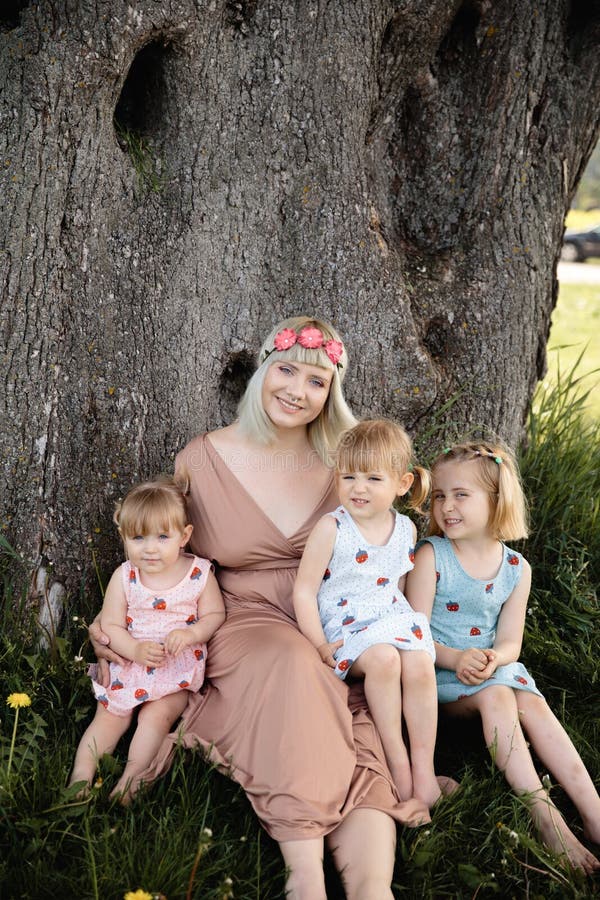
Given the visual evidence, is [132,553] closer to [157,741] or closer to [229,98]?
[157,741]

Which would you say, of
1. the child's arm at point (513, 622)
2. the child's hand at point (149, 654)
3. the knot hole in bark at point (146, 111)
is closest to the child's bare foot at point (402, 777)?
the child's arm at point (513, 622)

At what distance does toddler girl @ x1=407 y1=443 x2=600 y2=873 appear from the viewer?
2.94m

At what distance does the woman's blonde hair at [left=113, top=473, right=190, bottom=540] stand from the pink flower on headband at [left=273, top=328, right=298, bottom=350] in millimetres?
651

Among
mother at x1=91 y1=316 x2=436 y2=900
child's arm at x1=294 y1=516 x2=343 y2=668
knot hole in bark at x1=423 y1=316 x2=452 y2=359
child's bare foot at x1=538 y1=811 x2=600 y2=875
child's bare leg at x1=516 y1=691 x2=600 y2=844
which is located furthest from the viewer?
knot hole in bark at x1=423 y1=316 x2=452 y2=359

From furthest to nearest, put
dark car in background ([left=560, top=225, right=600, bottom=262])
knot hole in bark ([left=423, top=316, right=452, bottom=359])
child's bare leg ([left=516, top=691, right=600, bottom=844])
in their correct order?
dark car in background ([left=560, top=225, right=600, bottom=262]) → knot hole in bark ([left=423, top=316, right=452, bottom=359]) → child's bare leg ([left=516, top=691, right=600, bottom=844])

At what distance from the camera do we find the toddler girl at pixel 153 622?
2.87 meters

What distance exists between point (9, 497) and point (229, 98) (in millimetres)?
1725

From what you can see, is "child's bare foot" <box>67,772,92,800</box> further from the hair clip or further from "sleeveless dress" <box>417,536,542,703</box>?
the hair clip

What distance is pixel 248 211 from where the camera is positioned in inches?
135

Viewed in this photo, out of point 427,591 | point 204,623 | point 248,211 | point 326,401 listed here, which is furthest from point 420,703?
point 248,211

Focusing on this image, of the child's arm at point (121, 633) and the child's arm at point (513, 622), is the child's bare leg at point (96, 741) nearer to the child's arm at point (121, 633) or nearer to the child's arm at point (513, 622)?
the child's arm at point (121, 633)

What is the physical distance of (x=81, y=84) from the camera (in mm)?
2967

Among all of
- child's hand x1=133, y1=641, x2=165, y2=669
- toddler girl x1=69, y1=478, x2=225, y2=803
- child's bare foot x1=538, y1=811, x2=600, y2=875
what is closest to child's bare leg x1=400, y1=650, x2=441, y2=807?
child's bare foot x1=538, y1=811, x2=600, y2=875

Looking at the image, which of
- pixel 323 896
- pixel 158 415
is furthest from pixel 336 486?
pixel 323 896
